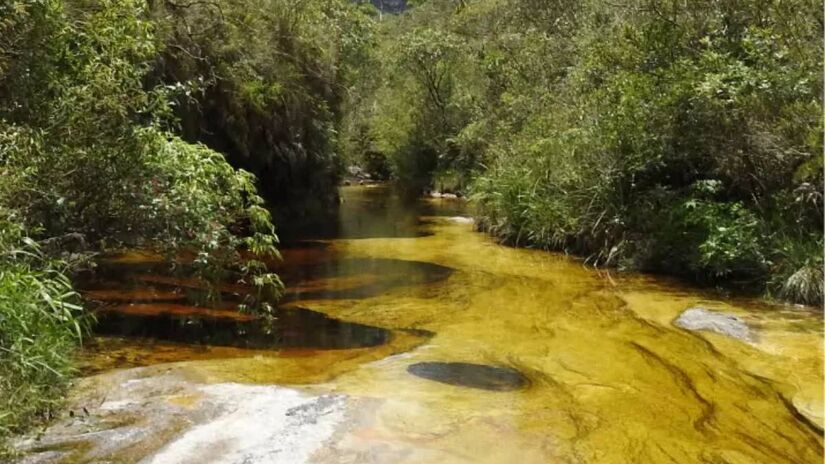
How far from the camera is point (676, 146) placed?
12.9 metres

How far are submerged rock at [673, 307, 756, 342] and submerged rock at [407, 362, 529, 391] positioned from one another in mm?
2794

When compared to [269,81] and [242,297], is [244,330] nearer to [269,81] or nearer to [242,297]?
[242,297]

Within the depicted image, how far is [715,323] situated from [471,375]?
3436mm

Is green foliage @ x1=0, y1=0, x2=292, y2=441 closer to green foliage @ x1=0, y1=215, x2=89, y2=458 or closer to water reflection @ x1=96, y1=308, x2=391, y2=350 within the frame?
green foliage @ x1=0, y1=215, x2=89, y2=458

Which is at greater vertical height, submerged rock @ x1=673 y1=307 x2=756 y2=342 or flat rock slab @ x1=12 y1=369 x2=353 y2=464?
submerged rock @ x1=673 y1=307 x2=756 y2=342

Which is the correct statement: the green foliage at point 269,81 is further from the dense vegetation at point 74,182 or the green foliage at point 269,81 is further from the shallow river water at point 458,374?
the dense vegetation at point 74,182

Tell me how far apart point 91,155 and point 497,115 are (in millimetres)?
18855

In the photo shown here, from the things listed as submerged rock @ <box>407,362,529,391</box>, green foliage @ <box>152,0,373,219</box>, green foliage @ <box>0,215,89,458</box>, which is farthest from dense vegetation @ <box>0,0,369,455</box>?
green foliage @ <box>152,0,373,219</box>

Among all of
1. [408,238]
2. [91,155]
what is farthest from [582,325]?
[408,238]

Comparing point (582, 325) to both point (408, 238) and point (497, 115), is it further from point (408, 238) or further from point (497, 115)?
point (497, 115)

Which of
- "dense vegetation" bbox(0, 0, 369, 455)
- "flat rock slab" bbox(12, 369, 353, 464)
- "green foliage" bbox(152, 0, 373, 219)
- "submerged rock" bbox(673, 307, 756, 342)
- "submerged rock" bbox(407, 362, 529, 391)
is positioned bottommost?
"submerged rock" bbox(407, 362, 529, 391)

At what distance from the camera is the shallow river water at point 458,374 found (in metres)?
5.24

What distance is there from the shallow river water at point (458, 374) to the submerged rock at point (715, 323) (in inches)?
6.1

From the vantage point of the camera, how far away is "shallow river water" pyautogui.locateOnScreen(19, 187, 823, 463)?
524 cm
